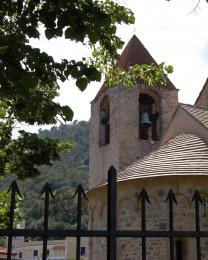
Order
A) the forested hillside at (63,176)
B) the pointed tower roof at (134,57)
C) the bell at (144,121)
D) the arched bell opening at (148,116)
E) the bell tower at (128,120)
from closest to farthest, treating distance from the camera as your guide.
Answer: the bell at (144,121) < the bell tower at (128,120) < the arched bell opening at (148,116) < the pointed tower roof at (134,57) < the forested hillside at (63,176)

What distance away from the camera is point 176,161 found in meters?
10.7

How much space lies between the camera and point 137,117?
A: 17922 millimetres

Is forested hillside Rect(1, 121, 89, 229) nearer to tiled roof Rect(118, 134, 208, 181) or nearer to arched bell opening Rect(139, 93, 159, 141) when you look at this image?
arched bell opening Rect(139, 93, 159, 141)

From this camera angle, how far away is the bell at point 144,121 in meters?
17.7

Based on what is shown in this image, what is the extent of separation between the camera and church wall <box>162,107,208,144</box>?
12.4 m

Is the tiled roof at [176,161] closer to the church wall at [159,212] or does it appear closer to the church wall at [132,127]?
the church wall at [159,212]

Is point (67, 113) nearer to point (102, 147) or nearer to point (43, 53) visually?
point (43, 53)

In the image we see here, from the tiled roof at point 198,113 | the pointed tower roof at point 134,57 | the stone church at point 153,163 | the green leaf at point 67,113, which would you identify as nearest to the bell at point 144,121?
the stone church at point 153,163

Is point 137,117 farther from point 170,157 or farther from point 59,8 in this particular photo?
point 59,8

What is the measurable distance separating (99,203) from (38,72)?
8.67 m

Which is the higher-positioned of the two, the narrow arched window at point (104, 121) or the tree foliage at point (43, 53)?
the narrow arched window at point (104, 121)

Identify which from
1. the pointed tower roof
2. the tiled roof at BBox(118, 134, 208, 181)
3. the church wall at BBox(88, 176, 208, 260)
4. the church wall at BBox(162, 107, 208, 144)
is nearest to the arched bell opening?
the pointed tower roof

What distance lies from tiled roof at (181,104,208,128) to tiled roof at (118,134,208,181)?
58 cm

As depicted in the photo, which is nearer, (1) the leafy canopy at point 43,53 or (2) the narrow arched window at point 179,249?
(1) the leafy canopy at point 43,53
